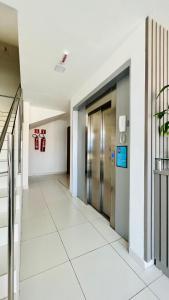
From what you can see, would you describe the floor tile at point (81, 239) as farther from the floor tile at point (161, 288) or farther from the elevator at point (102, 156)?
the floor tile at point (161, 288)

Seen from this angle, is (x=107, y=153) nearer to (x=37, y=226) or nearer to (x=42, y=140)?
(x=37, y=226)

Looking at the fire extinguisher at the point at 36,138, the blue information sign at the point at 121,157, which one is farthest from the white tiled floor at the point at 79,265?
the fire extinguisher at the point at 36,138

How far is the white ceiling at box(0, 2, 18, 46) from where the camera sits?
231cm

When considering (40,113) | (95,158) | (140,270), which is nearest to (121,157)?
(95,158)

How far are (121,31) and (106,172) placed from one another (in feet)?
6.68

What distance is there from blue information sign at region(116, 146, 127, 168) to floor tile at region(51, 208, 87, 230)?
126 cm

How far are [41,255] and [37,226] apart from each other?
65 centimetres

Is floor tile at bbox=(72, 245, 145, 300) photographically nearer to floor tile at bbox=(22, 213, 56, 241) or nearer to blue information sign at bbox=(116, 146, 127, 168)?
floor tile at bbox=(22, 213, 56, 241)

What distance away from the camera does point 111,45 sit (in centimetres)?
174

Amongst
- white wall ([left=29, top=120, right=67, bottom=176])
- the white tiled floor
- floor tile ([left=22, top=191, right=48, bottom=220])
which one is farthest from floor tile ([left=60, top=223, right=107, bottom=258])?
white wall ([left=29, top=120, right=67, bottom=176])

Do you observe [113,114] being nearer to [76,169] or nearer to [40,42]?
[40,42]

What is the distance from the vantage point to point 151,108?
1389 mm

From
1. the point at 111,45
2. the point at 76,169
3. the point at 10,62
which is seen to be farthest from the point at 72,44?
the point at 10,62

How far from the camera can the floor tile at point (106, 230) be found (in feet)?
6.17
